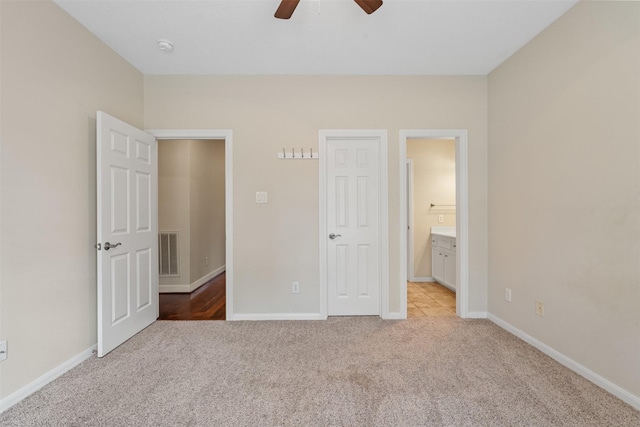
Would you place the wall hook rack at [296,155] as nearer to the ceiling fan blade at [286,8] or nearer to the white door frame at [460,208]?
the white door frame at [460,208]

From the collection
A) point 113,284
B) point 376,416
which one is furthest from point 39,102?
point 376,416

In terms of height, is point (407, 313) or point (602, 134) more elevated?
point (602, 134)

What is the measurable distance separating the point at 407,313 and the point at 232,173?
2539 mm

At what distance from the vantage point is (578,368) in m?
1.92

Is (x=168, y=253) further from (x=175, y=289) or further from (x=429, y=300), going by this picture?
(x=429, y=300)

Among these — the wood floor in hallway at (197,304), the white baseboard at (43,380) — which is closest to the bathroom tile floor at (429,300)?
the wood floor in hallway at (197,304)

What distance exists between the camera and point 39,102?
5.93 feet

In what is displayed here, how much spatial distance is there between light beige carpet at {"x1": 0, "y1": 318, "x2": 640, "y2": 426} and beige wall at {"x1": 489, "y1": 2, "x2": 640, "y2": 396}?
1.18ft

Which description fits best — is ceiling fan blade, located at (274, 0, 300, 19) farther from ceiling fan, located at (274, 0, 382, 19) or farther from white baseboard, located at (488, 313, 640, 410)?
white baseboard, located at (488, 313, 640, 410)

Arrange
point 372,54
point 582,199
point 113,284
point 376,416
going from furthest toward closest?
point 372,54
point 113,284
point 582,199
point 376,416

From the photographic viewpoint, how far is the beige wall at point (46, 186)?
5.37 ft

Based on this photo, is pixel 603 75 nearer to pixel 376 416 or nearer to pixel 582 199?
pixel 582 199

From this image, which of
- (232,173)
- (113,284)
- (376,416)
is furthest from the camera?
(232,173)

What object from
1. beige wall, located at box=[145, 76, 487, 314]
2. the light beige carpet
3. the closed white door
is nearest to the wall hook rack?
beige wall, located at box=[145, 76, 487, 314]
